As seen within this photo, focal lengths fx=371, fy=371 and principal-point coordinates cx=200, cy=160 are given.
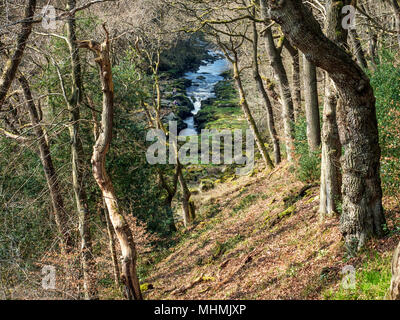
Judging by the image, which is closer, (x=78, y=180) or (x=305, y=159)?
(x=78, y=180)

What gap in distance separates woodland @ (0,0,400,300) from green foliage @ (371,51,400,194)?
1.4 inches

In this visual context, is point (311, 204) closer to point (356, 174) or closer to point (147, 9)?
point (356, 174)

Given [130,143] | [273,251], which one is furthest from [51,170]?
[273,251]

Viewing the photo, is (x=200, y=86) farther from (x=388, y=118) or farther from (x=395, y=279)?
(x=395, y=279)

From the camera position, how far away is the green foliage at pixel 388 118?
6.53 metres

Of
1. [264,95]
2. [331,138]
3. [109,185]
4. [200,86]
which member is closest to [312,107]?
[331,138]

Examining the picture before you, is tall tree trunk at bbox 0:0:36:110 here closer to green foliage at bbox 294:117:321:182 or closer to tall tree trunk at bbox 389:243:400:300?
tall tree trunk at bbox 389:243:400:300

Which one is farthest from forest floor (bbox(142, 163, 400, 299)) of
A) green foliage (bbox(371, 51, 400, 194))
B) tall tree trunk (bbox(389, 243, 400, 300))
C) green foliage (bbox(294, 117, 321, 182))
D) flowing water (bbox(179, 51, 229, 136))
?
flowing water (bbox(179, 51, 229, 136))

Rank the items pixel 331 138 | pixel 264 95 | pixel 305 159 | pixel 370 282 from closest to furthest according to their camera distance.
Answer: pixel 370 282, pixel 331 138, pixel 305 159, pixel 264 95

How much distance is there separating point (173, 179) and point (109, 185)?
9.81 metres

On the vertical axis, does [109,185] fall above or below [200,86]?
below

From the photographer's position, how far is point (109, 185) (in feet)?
24.0

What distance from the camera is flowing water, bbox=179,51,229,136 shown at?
114 feet

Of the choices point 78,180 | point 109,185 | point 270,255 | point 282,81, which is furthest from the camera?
point 282,81
